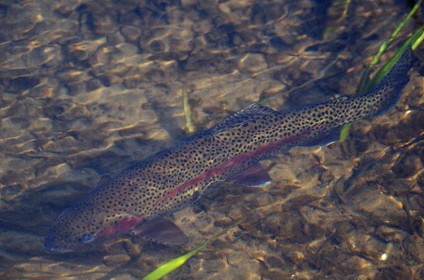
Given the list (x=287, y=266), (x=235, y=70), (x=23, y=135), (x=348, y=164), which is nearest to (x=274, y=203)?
(x=287, y=266)

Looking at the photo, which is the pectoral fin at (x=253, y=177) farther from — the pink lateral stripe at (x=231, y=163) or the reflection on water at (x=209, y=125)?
the reflection on water at (x=209, y=125)

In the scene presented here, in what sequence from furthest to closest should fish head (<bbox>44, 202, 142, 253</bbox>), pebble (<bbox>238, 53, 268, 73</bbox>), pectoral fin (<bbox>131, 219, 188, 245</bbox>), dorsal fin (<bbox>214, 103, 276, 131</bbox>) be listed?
pebble (<bbox>238, 53, 268, 73</bbox>), dorsal fin (<bbox>214, 103, 276, 131</bbox>), pectoral fin (<bbox>131, 219, 188, 245</bbox>), fish head (<bbox>44, 202, 142, 253</bbox>)

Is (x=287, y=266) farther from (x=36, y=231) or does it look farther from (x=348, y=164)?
(x=36, y=231)

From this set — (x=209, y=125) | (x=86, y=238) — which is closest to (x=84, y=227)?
(x=86, y=238)

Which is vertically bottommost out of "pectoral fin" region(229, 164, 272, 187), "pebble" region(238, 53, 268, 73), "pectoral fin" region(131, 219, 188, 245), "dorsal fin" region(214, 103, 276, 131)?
"pectoral fin" region(131, 219, 188, 245)

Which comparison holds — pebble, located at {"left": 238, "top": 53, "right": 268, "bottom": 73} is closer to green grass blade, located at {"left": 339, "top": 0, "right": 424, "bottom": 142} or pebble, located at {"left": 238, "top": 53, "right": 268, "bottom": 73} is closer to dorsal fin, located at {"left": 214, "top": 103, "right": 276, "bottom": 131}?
dorsal fin, located at {"left": 214, "top": 103, "right": 276, "bottom": 131}

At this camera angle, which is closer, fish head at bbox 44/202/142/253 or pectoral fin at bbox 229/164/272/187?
fish head at bbox 44/202/142/253

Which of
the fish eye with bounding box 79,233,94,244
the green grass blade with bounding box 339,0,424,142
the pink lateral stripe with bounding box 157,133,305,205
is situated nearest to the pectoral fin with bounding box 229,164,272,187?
the pink lateral stripe with bounding box 157,133,305,205
